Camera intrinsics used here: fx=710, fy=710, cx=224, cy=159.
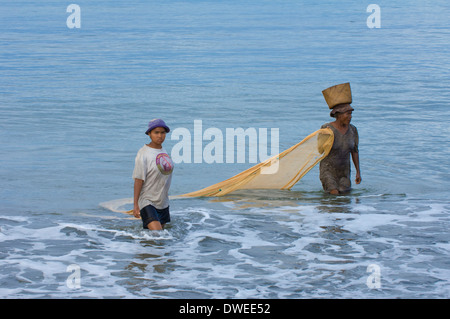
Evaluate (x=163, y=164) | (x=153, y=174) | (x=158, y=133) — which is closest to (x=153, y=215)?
(x=153, y=174)

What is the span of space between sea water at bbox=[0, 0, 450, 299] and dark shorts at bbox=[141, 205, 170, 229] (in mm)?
214

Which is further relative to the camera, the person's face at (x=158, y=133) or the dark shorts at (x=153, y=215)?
the dark shorts at (x=153, y=215)

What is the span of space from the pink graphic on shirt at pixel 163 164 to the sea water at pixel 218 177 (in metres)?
0.78

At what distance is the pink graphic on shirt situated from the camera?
22.6 feet

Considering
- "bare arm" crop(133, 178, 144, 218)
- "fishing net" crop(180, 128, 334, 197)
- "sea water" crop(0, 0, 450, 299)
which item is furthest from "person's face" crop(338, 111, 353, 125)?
"bare arm" crop(133, 178, 144, 218)

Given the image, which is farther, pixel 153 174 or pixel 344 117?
pixel 344 117

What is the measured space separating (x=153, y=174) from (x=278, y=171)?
2961 mm

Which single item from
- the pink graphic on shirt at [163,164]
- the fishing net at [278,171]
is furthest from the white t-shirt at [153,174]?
the fishing net at [278,171]

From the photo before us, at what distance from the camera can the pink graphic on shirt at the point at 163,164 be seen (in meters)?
6.89

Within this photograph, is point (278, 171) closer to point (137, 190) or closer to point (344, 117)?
point (344, 117)

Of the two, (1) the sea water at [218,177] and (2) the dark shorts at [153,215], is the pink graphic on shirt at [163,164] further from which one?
(1) the sea water at [218,177]

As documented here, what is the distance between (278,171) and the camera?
31.2 ft

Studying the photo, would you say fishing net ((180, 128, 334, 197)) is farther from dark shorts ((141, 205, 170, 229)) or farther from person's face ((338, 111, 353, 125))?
dark shorts ((141, 205, 170, 229))
